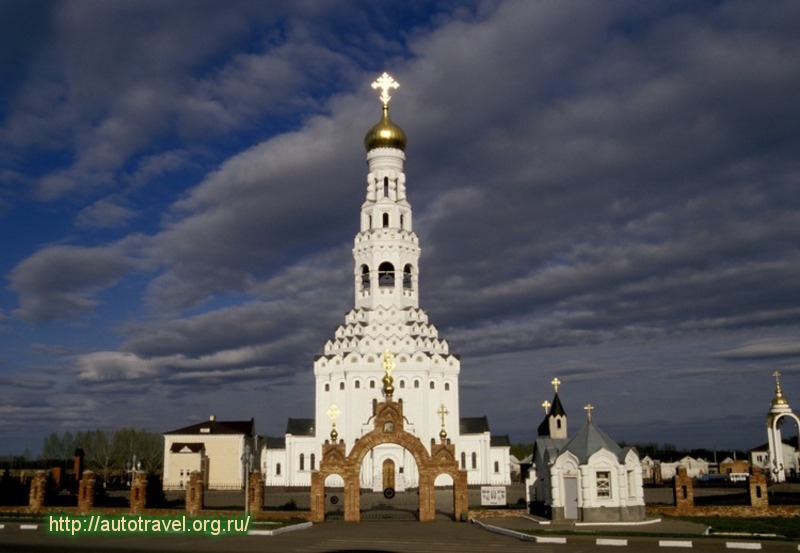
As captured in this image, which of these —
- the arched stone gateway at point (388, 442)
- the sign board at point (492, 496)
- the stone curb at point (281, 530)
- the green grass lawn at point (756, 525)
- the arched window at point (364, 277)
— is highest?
the arched window at point (364, 277)

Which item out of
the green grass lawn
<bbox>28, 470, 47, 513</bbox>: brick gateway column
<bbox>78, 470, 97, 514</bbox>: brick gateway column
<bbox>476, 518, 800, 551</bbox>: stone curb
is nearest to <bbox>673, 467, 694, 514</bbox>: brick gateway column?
the green grass lawn

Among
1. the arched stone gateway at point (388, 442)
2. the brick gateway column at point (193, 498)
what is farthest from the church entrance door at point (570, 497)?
the brick gateway column at point (193, 498)

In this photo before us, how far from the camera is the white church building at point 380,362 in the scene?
56.8 meters

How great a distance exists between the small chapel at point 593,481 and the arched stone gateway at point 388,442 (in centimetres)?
368

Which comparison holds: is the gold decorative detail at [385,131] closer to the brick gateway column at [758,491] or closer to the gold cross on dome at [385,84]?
the gold cross on dome at [385,84]

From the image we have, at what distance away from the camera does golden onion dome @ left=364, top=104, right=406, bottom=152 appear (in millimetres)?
60000

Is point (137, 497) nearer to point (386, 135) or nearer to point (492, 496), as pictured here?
point (492, 496)

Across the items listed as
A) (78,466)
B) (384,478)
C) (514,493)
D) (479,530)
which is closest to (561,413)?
(514,493)

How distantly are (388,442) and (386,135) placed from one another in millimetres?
34151

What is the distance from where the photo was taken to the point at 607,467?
1149 inches

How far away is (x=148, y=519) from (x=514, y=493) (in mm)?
29161

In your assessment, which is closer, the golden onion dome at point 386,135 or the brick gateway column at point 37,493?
the brick gateway column at point 37,493

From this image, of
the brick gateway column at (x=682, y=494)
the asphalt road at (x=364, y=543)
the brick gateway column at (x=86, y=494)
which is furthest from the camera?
the brick gateway column at (x=86, y=494)

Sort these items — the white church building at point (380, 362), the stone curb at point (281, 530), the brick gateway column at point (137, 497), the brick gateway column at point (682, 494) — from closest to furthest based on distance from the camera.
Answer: the stone curb at point (281, 530)
the brick gateway column at point (682, 494)
the brick gateway column at point (137, 497)
the white church building at point (380, 362)
